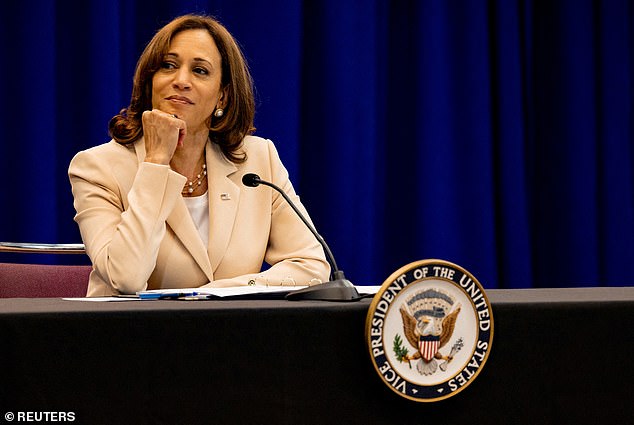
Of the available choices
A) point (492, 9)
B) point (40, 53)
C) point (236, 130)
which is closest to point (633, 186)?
point (492, 9)

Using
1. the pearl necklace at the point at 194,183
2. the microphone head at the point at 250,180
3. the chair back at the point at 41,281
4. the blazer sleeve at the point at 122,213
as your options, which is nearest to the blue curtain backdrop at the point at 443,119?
the chair back at the point at 41,281

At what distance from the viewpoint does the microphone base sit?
1.10 m

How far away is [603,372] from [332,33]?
2629 mm

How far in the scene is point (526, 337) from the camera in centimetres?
103

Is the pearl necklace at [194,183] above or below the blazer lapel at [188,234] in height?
above

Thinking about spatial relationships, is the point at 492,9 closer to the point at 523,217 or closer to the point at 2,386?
the point at 523,217

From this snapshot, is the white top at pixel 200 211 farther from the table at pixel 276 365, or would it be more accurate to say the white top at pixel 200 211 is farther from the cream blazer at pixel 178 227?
the table at pixel 276 365

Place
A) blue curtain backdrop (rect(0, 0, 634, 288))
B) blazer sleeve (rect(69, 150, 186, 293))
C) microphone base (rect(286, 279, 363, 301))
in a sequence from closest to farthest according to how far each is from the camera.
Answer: microphone base (rect(286, 279, 363, 301))
blazer sleeve (rect(69, 150, 186, 293))
blue curtain backdrop (rect(0, 0, 634, 288))

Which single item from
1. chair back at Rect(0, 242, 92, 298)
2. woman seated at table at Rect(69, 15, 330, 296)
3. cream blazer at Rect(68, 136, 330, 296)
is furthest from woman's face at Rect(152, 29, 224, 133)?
chair back at Rect(0, 242, 92, 298)

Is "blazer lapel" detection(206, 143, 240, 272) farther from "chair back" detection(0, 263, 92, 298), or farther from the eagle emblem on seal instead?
the eagle emblem on seal

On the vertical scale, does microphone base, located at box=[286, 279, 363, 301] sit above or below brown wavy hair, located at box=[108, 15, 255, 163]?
below

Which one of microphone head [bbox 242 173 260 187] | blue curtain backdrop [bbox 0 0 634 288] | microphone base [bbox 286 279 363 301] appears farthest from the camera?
blue curtain backdrop [bbox 0 0 634 288]

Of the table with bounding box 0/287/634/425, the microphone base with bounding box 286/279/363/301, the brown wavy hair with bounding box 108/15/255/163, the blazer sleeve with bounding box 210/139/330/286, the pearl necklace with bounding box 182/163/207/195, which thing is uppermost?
the brown wavy hair with bounding box 108/15/255/163

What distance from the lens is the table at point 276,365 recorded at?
894 mm
